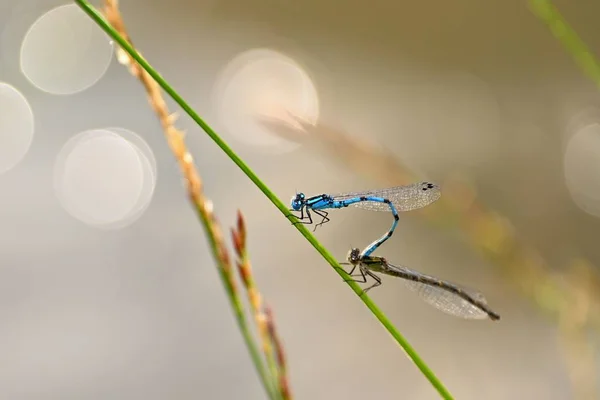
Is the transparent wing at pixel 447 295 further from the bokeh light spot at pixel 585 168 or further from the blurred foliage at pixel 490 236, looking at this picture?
the bokeh light spot at pixel 585 168

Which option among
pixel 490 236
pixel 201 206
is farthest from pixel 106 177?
pixel 201 206

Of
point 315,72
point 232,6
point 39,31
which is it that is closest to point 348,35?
point 315,72

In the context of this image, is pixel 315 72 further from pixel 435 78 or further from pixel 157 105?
pixel 157 105

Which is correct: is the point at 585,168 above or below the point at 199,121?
above

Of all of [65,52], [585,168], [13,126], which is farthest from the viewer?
[65,52]

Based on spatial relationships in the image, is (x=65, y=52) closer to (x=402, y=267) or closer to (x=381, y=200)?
(x=381, y=200)

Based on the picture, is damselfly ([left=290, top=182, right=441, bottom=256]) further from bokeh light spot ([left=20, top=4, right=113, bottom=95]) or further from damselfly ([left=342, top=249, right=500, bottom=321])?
bokeh light spot ([left=20, top=4, right=113, bottom=95])
